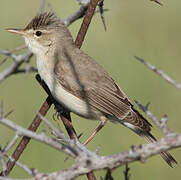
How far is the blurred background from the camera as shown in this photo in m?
5.39

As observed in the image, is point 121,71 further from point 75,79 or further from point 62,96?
Result: point 62,96

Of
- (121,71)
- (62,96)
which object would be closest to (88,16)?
(62,96)

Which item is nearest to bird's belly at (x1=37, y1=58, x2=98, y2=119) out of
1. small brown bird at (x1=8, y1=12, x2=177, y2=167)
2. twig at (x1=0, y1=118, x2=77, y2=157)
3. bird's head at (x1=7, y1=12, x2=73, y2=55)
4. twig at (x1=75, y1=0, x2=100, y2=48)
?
small brown bird at (x1=8, y1=12, x2=177, y2=167)

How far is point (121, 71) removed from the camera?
6.53 meters

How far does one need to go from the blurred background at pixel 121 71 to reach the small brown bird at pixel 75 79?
1091 millimetres

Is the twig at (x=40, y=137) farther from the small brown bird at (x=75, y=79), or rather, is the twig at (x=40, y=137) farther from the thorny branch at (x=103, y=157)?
the small brown bird at (x=75, y=79)

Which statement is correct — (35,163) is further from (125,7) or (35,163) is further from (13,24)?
(125,7)

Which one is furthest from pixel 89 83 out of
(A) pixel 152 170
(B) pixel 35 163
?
(A) pixel 152 170

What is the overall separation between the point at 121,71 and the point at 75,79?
2.32 metres

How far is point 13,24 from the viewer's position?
7.57m

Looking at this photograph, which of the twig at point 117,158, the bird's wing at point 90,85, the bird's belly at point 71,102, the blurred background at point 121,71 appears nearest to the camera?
the twig at point 117,158

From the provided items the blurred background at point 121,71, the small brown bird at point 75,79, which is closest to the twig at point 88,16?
the small brown bird at point 75,79

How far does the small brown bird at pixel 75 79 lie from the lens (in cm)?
420

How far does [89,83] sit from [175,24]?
3919mm
